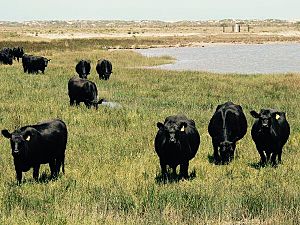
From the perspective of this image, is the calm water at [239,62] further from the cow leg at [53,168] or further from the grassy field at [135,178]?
the cow leg at [53,168]

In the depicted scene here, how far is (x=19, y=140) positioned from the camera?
26.0 feet

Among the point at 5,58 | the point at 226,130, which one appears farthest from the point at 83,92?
the point at 5,58

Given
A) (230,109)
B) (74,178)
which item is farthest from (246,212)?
(230,109)

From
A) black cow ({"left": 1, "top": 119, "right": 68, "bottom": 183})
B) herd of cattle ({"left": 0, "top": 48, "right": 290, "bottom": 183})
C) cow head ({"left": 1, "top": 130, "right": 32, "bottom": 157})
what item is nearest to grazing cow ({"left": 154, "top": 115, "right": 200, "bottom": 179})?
herd of cattle ({"left": 0, "top": 48, "right": 290, "bottom": 183})

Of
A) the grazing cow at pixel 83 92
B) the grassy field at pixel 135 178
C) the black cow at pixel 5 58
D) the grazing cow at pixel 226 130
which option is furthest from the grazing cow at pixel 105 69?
the grazing cow at pixel 226 130

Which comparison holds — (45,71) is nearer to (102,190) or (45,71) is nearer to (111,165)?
(111,165)

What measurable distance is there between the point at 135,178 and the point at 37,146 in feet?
6.17

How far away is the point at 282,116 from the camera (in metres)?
11.0

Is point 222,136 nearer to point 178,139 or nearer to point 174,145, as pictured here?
point 178,139

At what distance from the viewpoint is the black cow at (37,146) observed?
7.99m

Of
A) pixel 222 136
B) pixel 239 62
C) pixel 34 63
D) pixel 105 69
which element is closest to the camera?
pixel 222 136

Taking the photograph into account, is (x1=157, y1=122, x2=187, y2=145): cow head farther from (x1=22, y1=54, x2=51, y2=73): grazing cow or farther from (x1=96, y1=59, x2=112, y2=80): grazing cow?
(x1=22, y1=54, x2=51, y2=73): grazing cow

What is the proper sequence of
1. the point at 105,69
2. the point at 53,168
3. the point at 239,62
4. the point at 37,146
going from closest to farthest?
the point at 37,146, the point at 53,168, the point at 105,69, the point at 239,62

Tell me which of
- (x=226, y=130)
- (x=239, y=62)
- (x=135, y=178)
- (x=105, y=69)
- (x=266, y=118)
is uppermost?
(x=266, y=118)
